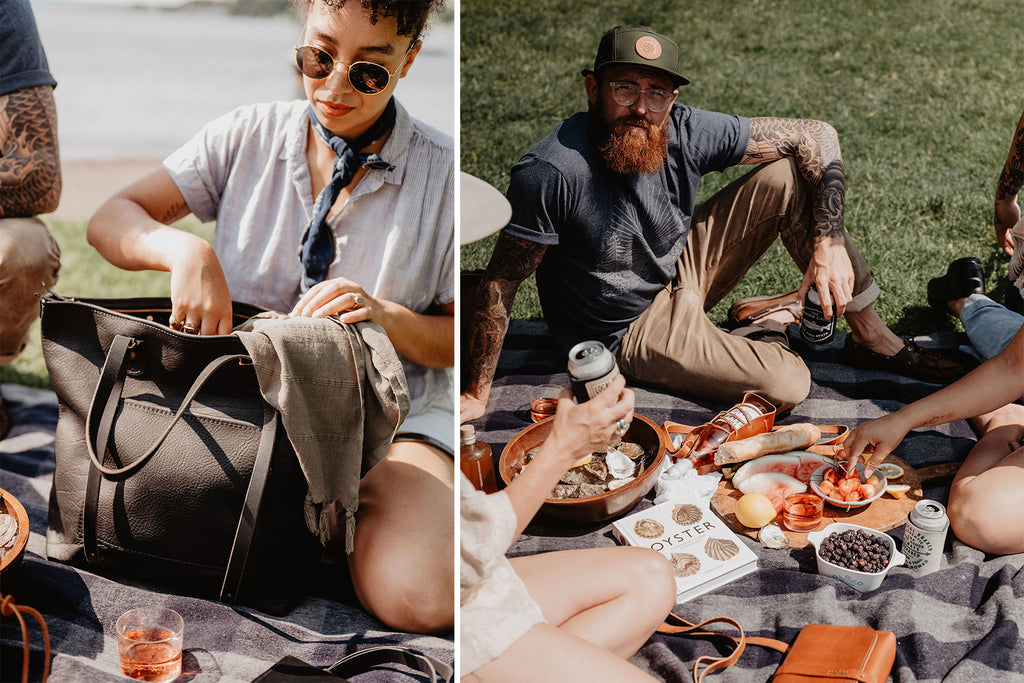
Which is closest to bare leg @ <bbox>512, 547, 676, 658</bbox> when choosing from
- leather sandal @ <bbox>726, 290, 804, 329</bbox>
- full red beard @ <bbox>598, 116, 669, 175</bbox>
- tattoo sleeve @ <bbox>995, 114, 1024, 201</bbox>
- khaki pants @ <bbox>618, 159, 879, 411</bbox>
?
khaki pants @ <bbox>618, 159, 879, 411</bbox>

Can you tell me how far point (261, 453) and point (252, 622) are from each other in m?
0.35

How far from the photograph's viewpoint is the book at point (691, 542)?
2.17m

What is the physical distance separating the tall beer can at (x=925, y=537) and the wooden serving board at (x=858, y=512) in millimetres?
167

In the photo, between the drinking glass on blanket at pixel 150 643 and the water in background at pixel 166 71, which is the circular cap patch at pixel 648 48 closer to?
the water in background at pixel 166 71

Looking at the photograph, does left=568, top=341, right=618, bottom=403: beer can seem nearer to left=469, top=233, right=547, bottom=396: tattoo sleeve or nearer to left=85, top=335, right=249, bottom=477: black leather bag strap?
left=85, top=335, right=249, bottom=477: black leather bag strap

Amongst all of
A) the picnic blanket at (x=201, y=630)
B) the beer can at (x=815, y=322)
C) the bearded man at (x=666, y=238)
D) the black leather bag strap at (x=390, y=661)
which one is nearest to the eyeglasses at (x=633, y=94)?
the bearded man at (x=666, y=238)

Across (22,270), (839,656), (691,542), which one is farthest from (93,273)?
(839,656)

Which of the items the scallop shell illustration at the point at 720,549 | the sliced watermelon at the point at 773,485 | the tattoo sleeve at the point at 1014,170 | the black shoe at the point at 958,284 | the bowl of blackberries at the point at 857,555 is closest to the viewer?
the bowl of blackberries at the point at 857,555

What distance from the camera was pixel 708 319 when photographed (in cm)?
300

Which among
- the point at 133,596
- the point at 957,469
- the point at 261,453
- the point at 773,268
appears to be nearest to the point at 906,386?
the point at 957,469

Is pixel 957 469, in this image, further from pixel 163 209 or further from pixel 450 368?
pixel 163 209

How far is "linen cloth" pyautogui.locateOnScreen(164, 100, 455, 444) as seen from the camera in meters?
1.72

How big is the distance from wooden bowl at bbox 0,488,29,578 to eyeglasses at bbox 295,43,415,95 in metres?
→ 1.05

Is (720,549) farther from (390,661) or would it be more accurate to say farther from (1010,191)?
(1010,191)
